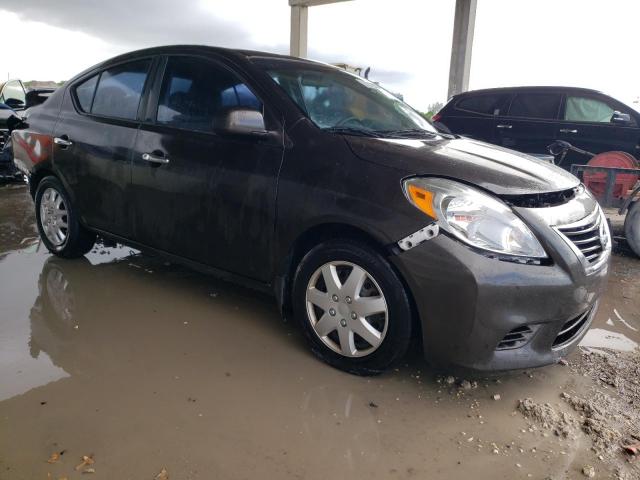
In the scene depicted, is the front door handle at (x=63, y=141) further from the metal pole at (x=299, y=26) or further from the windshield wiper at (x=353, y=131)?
the metal pole at (x=299, y=26)

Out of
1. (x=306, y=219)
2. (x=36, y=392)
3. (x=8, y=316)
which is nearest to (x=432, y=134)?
(x=306, y=219)

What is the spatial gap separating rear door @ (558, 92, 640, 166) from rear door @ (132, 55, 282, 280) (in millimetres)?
5714

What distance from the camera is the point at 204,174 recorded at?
2.98 metres

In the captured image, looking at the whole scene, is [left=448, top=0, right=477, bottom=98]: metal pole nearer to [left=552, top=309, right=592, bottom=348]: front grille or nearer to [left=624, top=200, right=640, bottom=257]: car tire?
[left=624, top=200, right=640, bottom=257]: car tire

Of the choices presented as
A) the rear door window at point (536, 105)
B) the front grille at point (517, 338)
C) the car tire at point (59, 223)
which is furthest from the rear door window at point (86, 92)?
the rear door window at point (536, 105)

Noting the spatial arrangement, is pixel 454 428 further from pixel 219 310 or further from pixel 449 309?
pixel 219 310

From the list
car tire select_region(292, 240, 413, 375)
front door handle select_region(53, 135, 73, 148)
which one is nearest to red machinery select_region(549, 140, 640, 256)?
car tire select_region(292, 240, 413, 375)

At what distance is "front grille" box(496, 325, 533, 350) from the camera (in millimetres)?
2246

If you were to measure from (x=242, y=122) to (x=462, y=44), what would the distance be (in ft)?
29.8

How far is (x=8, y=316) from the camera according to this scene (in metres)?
3.19

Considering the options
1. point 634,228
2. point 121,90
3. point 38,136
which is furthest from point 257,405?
point 634,228

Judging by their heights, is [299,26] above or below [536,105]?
above

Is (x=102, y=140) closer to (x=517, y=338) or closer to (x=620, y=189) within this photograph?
(x=517, y=338)

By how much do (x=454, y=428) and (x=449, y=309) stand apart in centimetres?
53
